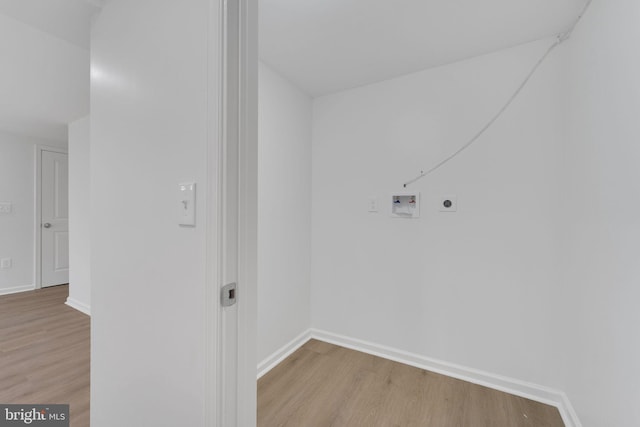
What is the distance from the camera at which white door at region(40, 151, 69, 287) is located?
147 inches

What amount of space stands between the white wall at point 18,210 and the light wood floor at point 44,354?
355 mm

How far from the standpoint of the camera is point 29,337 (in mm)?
2350

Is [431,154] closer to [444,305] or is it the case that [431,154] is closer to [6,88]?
[444,305]

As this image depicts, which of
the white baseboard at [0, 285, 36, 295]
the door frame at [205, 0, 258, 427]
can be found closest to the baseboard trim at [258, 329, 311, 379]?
the door frame at [205, 0, 258, 427]

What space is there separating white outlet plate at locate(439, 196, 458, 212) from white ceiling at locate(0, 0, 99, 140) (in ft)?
6.97

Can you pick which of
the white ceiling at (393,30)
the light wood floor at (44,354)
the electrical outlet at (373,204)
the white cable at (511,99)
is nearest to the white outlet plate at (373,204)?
the electrical outlet at (373,204)

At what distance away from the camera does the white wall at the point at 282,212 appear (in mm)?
1938

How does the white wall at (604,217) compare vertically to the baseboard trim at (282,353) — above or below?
above

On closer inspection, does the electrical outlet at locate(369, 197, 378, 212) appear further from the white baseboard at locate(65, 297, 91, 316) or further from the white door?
the white door

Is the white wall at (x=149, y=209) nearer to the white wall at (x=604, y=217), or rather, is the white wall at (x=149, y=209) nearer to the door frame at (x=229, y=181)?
the door frame at (x=229, y=181)

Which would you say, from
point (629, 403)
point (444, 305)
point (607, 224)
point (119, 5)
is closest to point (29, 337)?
point (119, 5)

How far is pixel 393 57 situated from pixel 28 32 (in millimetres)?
2175

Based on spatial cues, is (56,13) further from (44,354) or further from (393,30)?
(44,354)

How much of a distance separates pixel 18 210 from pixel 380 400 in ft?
16.0
